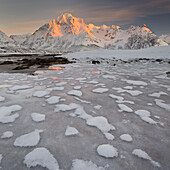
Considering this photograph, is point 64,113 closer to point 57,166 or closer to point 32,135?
point 32,135

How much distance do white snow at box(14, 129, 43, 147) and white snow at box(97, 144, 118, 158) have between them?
0.92 m

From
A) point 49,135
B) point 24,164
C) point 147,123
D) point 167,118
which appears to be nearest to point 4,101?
point 49,135

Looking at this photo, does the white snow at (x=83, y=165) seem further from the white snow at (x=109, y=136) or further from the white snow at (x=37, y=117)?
the white snow at (x=37, y=117)

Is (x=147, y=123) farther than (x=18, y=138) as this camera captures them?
Yes

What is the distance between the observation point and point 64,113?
8.48ft

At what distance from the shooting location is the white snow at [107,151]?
155 cm

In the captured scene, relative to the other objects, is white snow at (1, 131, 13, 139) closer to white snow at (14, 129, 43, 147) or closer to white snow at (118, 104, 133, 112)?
white snow at (14, 129, 43, 147)

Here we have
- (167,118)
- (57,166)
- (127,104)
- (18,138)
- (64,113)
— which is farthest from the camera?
(127,104)

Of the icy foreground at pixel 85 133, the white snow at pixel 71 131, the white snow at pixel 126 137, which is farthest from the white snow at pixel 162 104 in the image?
the white snow at pixel 71 131

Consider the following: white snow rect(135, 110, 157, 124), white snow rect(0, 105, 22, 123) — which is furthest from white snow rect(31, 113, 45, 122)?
white snow rect(135, 110, 157, 124)

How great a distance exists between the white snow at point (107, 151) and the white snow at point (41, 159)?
0.58 metres

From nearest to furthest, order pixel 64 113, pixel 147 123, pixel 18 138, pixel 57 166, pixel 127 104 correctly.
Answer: pixel 57 166 < pixel 18 138 < pixel 147 123 < pixel 64 113 < pixel 127 104

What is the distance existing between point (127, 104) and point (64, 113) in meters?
1.58

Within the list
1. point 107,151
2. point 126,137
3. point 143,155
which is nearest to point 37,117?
point 107,151
